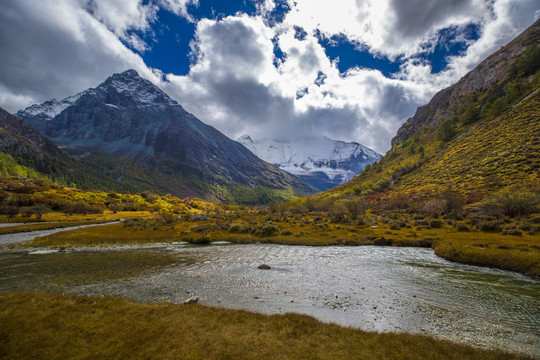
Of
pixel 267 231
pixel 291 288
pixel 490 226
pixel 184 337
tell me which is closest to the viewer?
pixel 184 337

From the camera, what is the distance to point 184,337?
11.5 m

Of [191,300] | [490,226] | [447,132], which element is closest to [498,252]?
[490,226]

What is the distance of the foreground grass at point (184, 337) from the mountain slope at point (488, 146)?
65.0 m

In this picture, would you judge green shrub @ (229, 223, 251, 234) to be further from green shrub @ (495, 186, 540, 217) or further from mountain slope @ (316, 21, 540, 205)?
green shrub @ (495, 186, 540, 217)

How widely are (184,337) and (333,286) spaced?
14355 millimetres

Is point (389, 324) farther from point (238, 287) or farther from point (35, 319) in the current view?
point (35, 319)

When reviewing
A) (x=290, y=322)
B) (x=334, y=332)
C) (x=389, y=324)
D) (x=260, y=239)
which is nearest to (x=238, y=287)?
(x=290, y=322)

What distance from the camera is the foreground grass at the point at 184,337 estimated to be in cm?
1023

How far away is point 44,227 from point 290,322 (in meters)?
72.5

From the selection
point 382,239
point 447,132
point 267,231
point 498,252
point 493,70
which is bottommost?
point 267,231

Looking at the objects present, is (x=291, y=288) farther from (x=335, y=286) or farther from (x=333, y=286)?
(x=335, y=286)

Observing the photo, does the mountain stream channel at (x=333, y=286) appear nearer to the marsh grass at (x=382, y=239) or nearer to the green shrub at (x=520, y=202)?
the marsh grass at (x=382, y=239)

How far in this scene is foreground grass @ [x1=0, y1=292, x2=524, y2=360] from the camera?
33.6ft

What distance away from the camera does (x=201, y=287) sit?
823 inches
